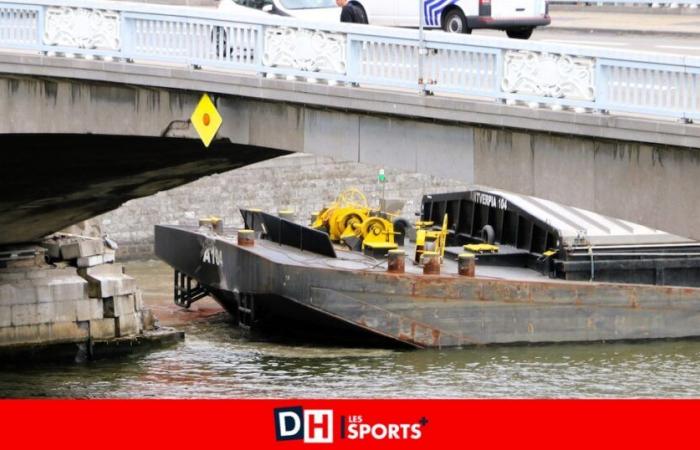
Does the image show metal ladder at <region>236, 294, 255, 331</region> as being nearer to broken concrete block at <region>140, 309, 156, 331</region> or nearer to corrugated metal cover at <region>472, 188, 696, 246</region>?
broken concrete block at <region>140, 309, 156, 331</region>

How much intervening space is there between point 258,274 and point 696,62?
17429 mm

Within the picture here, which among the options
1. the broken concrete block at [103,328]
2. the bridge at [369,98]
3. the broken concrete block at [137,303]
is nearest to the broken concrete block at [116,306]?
the broken concrete block at [103,328]

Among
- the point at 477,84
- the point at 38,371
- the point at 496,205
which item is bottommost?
the point at 38,371

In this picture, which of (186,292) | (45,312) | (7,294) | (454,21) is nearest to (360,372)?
(45,312)

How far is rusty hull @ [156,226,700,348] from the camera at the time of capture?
113 feet

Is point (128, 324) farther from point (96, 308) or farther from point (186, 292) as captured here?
point (186, 292)

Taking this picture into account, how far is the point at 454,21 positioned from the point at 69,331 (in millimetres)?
10054

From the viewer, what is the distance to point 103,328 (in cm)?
3441

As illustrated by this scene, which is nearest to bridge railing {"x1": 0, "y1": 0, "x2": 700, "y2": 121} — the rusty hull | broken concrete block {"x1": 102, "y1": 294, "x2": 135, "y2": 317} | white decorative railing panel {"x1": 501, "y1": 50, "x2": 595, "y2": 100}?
white decorative railing panel {"x1": 501, "y1": 50, "x2": 595, "y2": 100}

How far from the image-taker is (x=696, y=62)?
59.4 ft

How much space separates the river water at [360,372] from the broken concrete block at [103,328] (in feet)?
2.22
